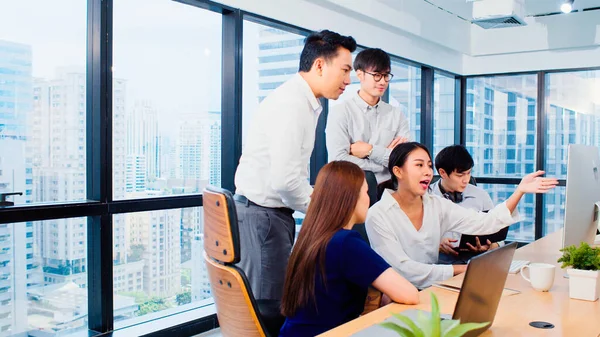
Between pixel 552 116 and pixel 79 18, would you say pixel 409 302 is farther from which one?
pixel 552 116

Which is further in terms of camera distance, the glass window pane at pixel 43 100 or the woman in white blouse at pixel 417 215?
the glass window pane at pixel 43 100

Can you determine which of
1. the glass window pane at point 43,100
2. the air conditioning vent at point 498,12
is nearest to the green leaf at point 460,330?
the glass window pane at point 43,100

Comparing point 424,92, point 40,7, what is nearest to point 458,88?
point 424,92

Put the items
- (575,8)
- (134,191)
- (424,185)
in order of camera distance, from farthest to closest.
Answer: (575,8) < (134,191) < (424,185)

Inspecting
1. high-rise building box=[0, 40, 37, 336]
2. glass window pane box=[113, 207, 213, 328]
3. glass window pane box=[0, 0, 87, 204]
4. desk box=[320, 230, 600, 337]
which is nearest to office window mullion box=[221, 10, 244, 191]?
glass window pane box=[113, 207, 213, 328]

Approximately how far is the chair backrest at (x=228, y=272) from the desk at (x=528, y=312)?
0.27m

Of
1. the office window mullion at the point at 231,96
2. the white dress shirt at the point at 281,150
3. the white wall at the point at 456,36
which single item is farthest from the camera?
the white wall at the point at 456,36

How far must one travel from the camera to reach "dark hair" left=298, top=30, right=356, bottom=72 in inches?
98.5

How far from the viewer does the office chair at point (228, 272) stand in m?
1.57

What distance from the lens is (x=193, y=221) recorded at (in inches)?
147

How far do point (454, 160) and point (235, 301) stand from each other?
1.83 m

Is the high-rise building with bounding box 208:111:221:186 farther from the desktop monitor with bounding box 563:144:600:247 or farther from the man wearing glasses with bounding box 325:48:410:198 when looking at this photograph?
the desktop monitor with bounding box 563:144:600:247

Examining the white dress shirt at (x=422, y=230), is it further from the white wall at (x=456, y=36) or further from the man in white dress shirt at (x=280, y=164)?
the white wall at (x=456, y=36)

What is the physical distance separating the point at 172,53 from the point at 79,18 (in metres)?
0.69
